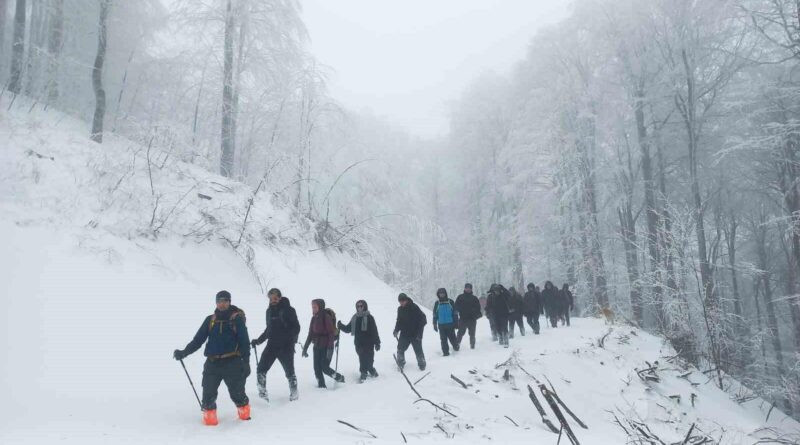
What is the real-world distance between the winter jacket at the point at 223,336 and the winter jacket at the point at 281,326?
93cm

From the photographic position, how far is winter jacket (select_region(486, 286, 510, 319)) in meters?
12.3

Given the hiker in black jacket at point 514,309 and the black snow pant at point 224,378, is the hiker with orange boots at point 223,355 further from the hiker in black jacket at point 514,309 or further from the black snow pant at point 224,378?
the hiker in black jacket at point 514,309

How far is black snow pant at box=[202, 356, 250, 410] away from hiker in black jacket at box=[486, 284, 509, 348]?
7.73 meters

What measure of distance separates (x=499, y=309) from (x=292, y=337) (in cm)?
679

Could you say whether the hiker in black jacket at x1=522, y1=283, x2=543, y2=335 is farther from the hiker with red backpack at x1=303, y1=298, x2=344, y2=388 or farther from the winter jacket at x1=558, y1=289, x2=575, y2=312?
the hiker with red backpack at x1=303, y1=298, x2=344, y2=388

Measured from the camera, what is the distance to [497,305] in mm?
12367

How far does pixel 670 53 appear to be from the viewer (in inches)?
679

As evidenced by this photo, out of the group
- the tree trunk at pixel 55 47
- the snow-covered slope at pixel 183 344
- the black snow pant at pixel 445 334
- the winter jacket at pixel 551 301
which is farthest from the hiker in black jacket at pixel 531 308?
the tree trunk at pixel 55 47

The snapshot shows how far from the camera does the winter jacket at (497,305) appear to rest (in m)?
12.3

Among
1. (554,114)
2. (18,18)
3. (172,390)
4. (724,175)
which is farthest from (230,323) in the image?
(724,175)

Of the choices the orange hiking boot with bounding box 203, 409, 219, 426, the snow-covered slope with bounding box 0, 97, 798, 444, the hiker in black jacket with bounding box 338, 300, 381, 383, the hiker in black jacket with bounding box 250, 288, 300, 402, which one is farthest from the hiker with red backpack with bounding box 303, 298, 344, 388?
the orange hiking boot with bounding box 203, 409, 219, 426

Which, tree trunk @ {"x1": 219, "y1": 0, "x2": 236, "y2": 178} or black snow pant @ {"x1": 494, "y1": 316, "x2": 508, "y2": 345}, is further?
tree trunk @ {"x1": 219, "y1": 0, "x2": 236, "y2": 178}

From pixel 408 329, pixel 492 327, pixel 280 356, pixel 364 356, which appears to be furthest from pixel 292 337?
pixel 492 327

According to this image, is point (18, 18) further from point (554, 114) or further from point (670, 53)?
point (670, 53)
